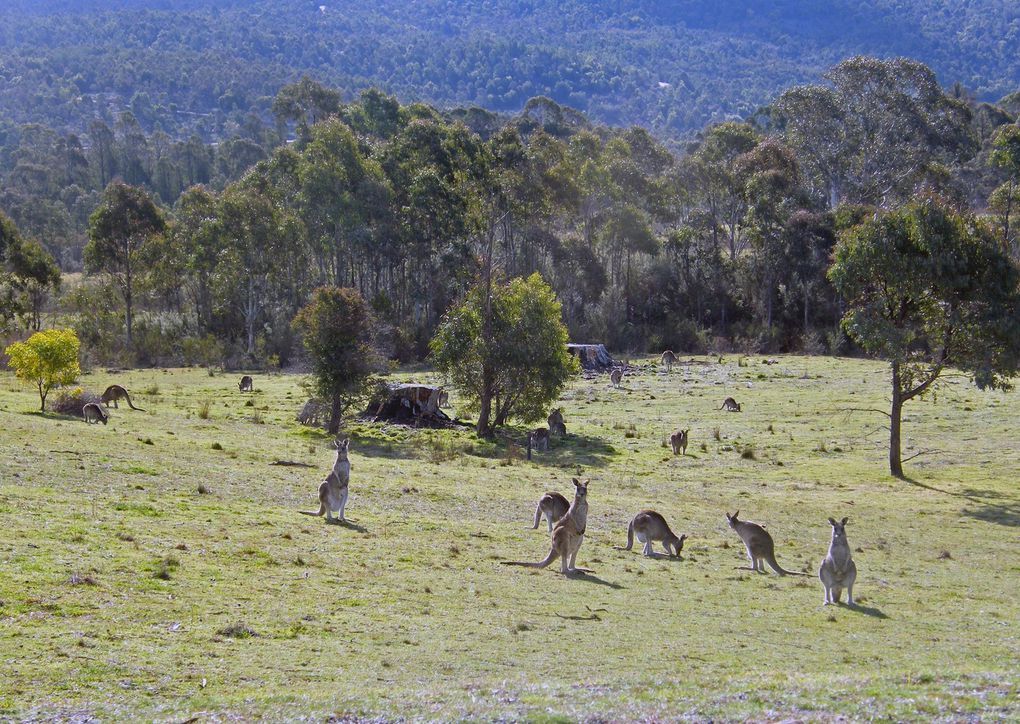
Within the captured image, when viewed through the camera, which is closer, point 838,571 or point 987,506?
point 838,571

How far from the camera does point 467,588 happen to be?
15.0 metres

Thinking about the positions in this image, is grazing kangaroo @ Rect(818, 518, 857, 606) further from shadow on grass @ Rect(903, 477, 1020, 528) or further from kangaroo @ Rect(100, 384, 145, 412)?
kangaroo @ Rect(100, 384, 145, 412)

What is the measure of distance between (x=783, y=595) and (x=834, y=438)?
20917 millimetres

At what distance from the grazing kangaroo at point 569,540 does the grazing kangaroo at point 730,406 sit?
26282 millimetres

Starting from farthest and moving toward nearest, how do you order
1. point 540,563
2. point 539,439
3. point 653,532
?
point 539,439 → point 653,532 → point 540,563

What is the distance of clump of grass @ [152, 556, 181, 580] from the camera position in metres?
13.4

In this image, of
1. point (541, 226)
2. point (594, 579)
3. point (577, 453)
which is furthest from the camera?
point (541, 226)

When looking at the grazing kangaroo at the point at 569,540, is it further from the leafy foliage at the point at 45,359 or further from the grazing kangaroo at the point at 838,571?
the leafy foliage at the point at 45,359

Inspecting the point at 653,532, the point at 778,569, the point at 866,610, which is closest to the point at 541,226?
the point at 653,532

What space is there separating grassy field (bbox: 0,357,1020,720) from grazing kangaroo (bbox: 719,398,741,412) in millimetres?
9279

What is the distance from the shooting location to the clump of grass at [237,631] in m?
11.5

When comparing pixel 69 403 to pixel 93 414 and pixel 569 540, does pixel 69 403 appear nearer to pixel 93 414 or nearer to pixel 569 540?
pixel 93 414

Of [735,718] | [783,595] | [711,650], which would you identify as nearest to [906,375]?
[783,595]

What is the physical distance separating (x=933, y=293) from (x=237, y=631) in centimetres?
2478
